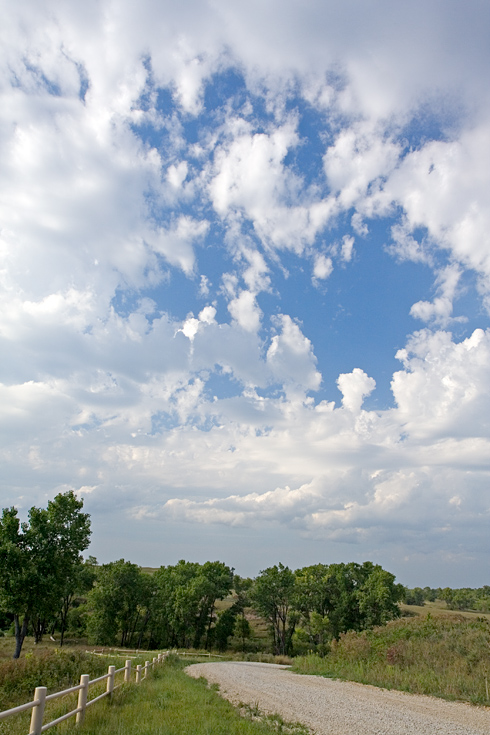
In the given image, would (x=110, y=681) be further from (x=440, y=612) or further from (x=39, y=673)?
(x=440, y=612)

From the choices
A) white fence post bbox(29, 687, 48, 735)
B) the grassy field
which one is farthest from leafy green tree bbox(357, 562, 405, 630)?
white fence post bbox(29, 687, 48, 735)

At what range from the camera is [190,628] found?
6838cm

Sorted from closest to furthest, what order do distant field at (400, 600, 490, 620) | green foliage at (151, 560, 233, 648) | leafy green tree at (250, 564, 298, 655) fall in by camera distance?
distant field at (400, 600, 490, 620) < green foliage at (151, 560, 233, 648) < leafy green tree at (250, 564, 298, 655)

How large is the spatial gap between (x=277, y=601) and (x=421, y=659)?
5718 centimetres

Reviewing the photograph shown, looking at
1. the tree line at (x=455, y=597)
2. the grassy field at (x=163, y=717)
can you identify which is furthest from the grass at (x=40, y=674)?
the tree line at (x=455, y=597)

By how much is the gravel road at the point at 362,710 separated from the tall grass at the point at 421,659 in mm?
1264

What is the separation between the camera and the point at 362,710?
41.1ft

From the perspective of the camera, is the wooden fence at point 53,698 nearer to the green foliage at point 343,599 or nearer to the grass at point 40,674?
the grass at point 40,674

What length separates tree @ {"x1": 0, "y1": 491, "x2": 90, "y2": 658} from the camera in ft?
125

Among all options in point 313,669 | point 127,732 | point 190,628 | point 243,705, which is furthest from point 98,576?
point 127,732

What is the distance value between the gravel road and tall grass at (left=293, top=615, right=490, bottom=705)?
1264mm

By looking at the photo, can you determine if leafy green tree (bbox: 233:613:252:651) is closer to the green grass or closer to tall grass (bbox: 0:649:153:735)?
tall grass (bbox: 0:649:153:735)

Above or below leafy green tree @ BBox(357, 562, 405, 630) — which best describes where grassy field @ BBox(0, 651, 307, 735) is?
above

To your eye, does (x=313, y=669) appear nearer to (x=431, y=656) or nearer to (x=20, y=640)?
(x=431, y=656)
